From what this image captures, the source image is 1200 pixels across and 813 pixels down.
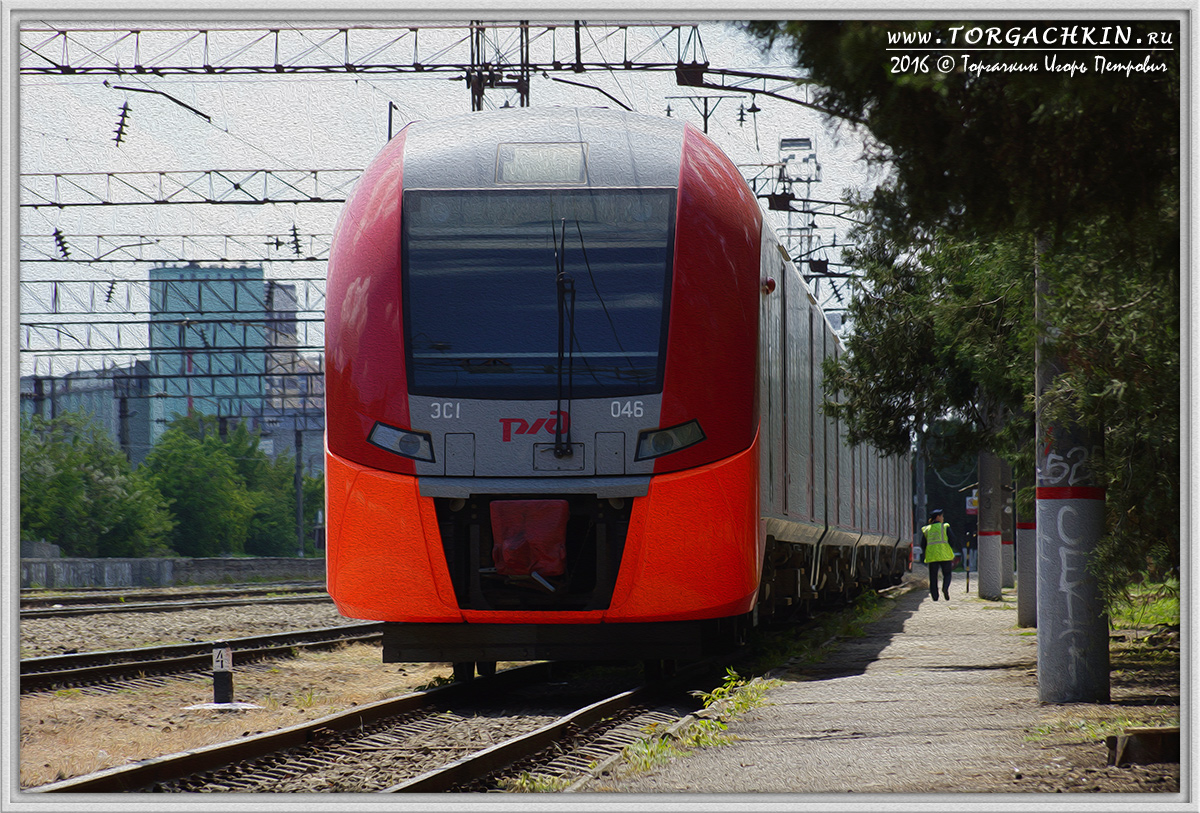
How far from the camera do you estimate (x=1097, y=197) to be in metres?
5.41

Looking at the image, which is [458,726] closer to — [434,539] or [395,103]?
[434,539]

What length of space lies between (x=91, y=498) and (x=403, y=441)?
28.5m

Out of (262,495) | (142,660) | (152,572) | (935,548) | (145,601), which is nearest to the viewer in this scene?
(142,660)

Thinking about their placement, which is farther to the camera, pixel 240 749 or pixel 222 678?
pixel 222 678

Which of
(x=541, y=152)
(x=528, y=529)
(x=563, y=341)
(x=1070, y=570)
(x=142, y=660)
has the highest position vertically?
(x=541, y=152)

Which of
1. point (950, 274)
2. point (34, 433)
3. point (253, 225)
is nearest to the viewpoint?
point (950, 274)

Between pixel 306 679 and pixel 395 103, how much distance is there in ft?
18.2

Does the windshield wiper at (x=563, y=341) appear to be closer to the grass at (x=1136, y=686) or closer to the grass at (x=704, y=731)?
the grass at (x=704, y=731)

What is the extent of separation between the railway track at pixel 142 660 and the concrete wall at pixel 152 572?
40.6ft

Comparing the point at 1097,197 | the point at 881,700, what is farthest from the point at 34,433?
the point at 1097,197

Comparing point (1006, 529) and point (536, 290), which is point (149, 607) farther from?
point (1006, 529)

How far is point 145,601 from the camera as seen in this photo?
24.2 m

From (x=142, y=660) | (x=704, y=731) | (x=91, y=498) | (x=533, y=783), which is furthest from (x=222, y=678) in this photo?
(x=91, y=498)

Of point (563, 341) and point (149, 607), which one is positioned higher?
point (563, 341)
